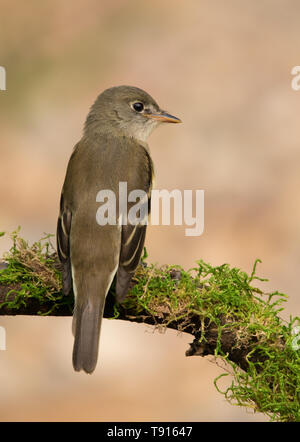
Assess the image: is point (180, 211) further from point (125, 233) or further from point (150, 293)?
point (150, 293)

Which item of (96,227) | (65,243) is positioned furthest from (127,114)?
(65,243)

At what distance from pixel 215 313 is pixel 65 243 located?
1037 mm

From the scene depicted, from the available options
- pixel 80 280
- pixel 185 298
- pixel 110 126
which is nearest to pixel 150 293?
pixel 185 298

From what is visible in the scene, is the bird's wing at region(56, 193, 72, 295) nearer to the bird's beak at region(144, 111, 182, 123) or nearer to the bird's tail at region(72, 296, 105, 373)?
the bird's tail at region(72, 296, 105, 373)

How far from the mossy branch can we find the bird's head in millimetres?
1459

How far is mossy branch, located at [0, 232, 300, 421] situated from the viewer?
339 centimetres

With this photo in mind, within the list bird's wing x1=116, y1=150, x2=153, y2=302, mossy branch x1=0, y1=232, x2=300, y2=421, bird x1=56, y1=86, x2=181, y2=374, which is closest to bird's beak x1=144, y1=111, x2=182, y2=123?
bird x1=56, y1=86, x2=181, y2=374

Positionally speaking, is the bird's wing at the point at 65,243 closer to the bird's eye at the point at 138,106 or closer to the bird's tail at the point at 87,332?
the bird's tail at the point at 87,332

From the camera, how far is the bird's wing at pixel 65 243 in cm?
355

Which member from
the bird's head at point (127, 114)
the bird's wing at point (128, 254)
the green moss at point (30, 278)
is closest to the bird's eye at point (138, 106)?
the bird's head at point (127, 114)

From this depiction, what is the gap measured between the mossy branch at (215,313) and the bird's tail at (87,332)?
123mm

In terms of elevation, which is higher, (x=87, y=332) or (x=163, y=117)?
(x=163, y=117)

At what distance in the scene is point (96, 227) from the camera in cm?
394

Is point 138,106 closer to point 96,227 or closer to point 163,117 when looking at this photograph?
point 163,117
